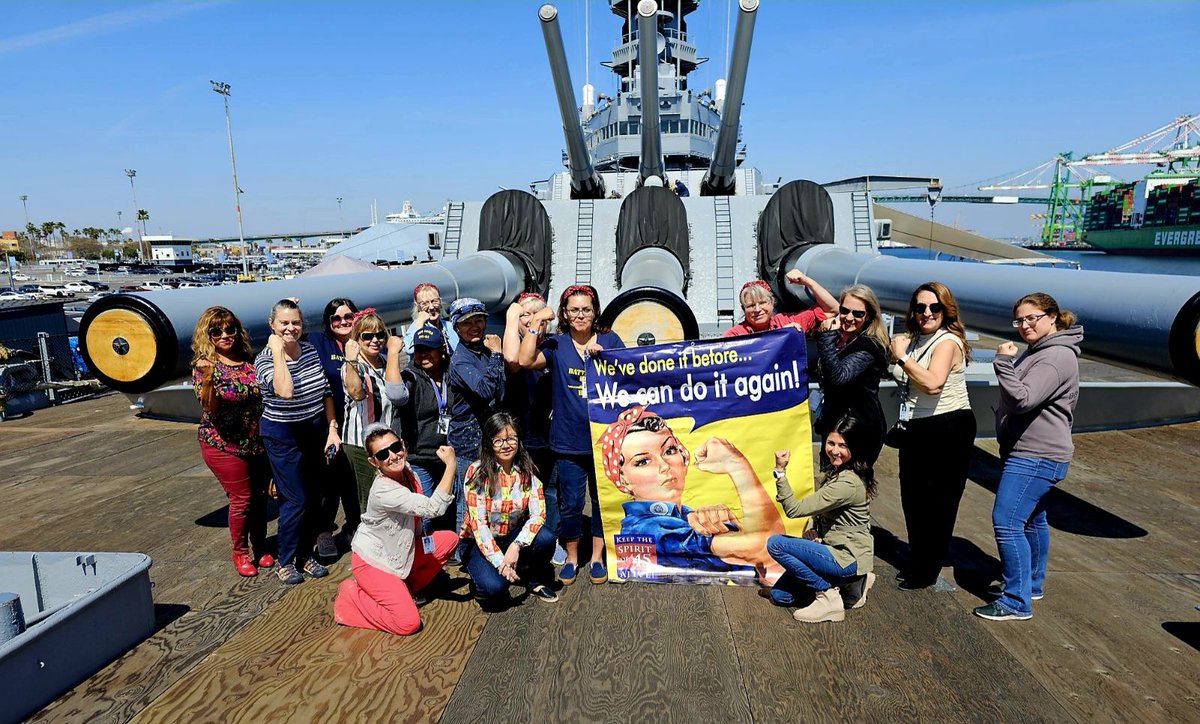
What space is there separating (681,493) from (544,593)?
0.74m

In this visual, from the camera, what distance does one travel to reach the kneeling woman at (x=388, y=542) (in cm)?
283

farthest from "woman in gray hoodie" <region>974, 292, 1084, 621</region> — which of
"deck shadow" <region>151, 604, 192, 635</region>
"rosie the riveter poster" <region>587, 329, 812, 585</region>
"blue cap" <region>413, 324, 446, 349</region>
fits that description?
"deck shadow" <region>151, 604, 192, 635</region>

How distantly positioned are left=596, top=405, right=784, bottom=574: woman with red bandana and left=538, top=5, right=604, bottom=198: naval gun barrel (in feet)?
15.8

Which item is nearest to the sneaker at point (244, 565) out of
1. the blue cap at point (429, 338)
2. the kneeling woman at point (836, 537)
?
the blue cap at point (429, 338)

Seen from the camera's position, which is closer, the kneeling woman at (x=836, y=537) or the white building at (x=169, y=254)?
the kneeling woman at (x=836, y=537)

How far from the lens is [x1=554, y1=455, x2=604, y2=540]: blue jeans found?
324cm

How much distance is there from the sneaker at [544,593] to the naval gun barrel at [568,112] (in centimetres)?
527

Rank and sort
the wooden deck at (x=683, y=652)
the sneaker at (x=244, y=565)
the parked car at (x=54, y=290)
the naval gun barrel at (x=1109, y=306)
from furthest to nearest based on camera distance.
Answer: the parked car at (x=54, y=290) < the sneaker at (x=244, y=565) < the naval gun barrel at (x=1109, y=306) < the wooden deck at (x=683, y=652)

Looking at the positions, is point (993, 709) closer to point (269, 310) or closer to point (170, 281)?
point (269, 310)

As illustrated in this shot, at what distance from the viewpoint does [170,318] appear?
3043mm

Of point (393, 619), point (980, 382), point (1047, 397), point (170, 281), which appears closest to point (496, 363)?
point (393, 619)

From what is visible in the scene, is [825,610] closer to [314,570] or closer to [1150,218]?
[314,570]

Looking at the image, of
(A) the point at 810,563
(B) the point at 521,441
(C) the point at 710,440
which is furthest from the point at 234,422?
(A) the point at 810,563

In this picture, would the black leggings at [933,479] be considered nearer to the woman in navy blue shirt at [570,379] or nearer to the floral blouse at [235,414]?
the woman in navy blue shirt at [570,379]
